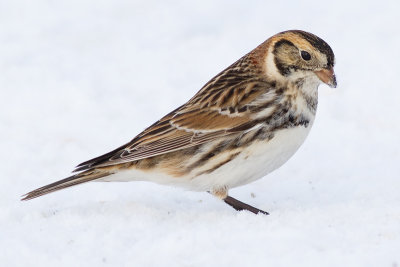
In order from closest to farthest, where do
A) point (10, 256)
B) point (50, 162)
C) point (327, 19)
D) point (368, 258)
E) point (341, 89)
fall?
point (368, 258) → point (10, 256) → point (50, 162) → point (341, 89) → point (327, 19)

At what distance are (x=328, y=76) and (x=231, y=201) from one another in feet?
4.26

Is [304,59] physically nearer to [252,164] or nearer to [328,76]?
[328,76]

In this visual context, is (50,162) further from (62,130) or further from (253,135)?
(253,135)

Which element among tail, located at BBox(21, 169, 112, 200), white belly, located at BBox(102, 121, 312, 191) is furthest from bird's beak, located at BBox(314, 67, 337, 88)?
tail, located at BBox(21, 169, 112, 200)

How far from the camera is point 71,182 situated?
7.33 metres

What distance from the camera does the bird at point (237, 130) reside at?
6977 mm

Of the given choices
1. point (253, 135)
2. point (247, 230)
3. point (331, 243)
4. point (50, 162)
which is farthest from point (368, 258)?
point (50, 162)

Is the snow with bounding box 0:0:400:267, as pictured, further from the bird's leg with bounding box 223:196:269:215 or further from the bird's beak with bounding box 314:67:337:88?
the bird's beak with bounding box 314:67:337:88

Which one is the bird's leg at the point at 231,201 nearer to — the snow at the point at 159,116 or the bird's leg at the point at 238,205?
the bird's leg at the point at 238,205

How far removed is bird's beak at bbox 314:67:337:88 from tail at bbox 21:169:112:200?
6.04ft

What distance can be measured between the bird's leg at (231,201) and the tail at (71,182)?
883mm

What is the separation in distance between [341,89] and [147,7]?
318 cm

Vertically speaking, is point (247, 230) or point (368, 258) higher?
point (247, 230)

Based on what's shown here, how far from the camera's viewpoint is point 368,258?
226 inches
